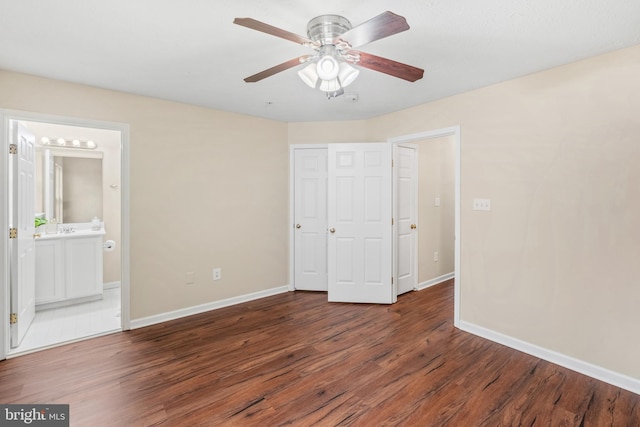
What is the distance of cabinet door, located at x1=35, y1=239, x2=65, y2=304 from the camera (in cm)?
357

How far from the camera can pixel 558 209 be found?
243 cm

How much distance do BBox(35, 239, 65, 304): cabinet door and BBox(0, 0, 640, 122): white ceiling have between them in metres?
2.16

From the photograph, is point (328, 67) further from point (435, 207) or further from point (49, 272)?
point (49, 272)

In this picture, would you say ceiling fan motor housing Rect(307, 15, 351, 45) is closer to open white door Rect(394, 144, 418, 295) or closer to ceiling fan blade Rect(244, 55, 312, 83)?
ceiling fan blade Rect(244, 55, 312, 83)

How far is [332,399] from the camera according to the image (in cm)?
201

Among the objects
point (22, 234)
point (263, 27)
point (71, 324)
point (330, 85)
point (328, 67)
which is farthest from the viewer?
point (71, 324)

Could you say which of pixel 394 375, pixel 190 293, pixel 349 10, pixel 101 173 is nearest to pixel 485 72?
pixel 349 10

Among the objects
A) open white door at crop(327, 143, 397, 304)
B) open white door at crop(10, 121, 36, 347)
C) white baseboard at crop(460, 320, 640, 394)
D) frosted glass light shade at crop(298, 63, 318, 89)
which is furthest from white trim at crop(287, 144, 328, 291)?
open white door at crop(10, 121, 36, 347)

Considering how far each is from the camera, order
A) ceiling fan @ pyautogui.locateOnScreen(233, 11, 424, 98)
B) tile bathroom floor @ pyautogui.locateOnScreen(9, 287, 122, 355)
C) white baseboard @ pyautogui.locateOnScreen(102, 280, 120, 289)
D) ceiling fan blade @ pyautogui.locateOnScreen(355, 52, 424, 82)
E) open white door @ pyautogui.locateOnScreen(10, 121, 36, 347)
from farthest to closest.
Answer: white baseboard @ pyautogui.locateOnScreen(102, 280, 120, 289) < tile bathroom floor @ pyautogui.locateOnScreen(9, 287, 122, 355) < open white door @ pyautogui.locateOnScreen(10, 121, 36, 347) < ceiling fan blade @ pyautogui.locateOnScreen(355, 52, 424, 82) < ceiling fan @ pyautogui.locateOnScreen(233, 11, 424, 98)

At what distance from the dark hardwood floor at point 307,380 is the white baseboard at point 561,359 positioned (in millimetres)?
76

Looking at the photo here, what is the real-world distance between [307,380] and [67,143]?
4612 millimetres

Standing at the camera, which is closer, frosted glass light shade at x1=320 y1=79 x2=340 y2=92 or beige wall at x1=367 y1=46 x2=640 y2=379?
frosted glass light shade at x1=320 y1=79 x2=340 y2=92

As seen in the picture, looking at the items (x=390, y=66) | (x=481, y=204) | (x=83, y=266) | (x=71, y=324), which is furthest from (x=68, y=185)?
(x=481, y=204)

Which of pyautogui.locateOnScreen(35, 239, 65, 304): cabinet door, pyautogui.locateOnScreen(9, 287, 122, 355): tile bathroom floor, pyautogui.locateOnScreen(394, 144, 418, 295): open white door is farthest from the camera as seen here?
pyautogui.locateOnScreen(394, 144, 418, 295): open white door
